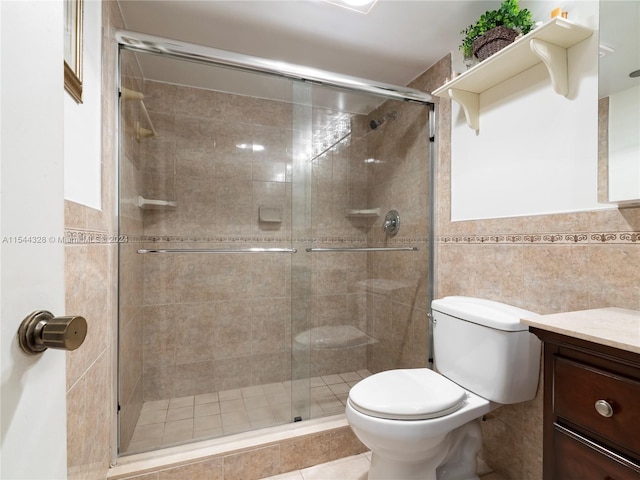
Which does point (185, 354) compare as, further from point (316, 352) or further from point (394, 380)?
point (394, 380)

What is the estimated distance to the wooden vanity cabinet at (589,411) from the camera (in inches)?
26.0

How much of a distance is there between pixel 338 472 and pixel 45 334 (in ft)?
4.97

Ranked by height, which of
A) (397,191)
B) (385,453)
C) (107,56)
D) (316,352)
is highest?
(107,56)

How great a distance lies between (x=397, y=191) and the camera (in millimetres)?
1899

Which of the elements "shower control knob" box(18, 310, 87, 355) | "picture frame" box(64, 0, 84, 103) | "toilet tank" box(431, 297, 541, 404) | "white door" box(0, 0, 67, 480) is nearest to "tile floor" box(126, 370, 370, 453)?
"toilet tank" box(431, 297, 541, 404)

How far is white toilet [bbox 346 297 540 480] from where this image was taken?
1.08 meters

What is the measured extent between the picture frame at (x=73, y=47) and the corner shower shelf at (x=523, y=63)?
4.83ft

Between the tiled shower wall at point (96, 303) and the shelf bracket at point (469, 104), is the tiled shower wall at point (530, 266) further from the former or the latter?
the tiled shower wall at point (96, 303)

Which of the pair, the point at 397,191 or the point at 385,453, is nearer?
the point at 385,453

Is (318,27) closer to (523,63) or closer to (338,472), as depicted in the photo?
(523,63)

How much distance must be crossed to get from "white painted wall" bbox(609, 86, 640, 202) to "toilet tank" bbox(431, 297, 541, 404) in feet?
1.66

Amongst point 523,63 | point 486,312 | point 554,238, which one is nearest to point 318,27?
point 523,63

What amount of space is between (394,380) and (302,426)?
0.59 metres

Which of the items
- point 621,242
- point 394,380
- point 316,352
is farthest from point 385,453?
point 621,242
